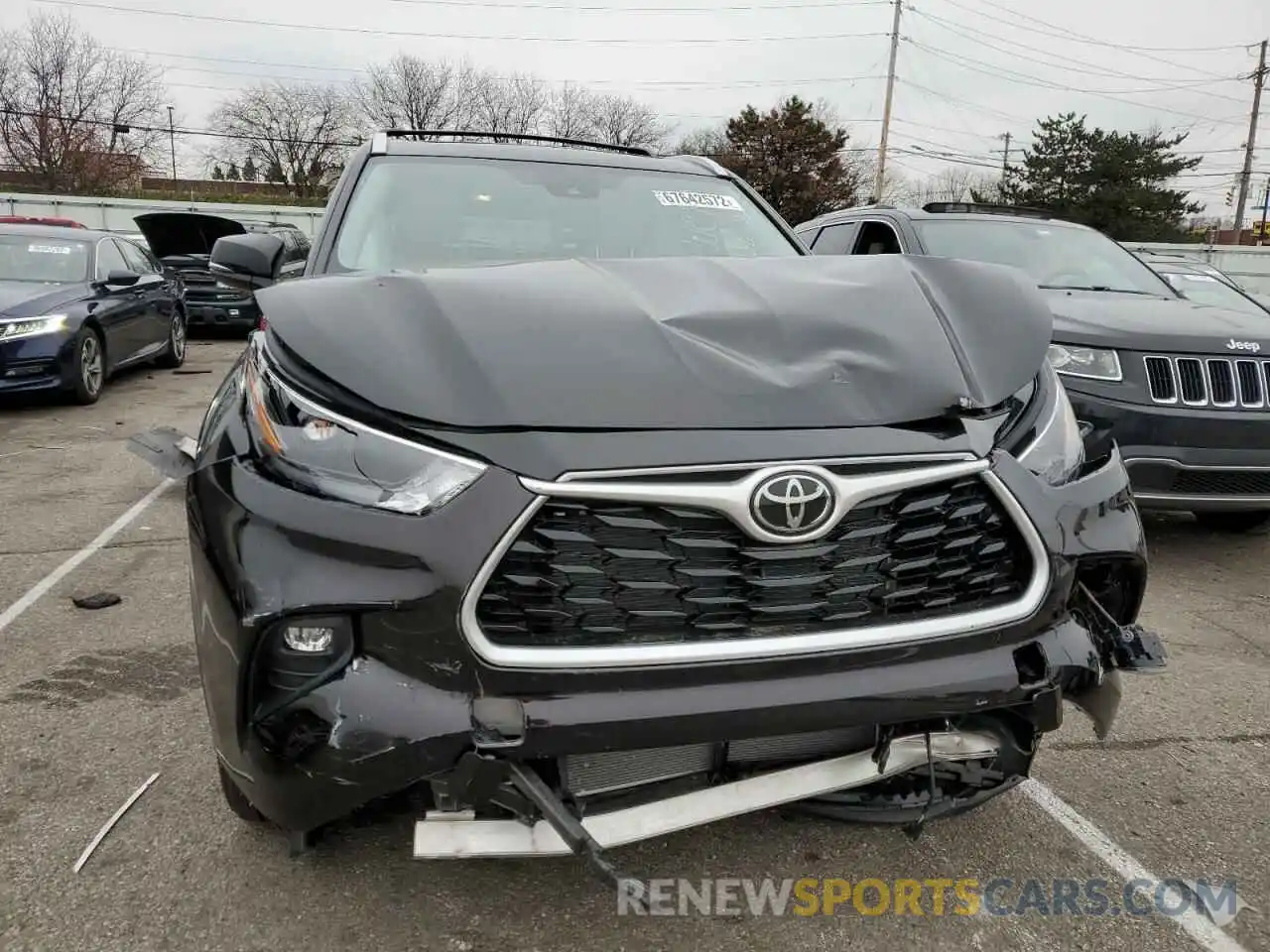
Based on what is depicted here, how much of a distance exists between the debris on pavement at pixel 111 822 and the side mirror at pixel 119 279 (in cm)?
750

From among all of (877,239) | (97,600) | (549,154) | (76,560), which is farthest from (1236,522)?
(76,560)

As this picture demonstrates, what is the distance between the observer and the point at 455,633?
4.92ft

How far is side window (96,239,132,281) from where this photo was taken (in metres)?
8.66

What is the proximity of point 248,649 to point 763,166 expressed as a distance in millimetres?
47445

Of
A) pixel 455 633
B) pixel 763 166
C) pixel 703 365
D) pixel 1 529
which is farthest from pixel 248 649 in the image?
pixel 763 166

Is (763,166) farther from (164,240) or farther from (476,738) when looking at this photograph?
(476,738)

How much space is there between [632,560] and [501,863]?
3.29ft

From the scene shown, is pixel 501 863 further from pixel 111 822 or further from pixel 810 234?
pixel 810 234

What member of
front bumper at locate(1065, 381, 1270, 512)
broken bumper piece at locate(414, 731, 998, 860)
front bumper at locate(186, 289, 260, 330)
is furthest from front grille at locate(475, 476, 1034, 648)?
front bumper at locate(186, 289, 260, 330)

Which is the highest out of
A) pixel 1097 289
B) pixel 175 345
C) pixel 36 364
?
pixel 1097 289

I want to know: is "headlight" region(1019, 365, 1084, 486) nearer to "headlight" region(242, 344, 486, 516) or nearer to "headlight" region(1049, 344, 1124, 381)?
"headlight" region(242, 344, 486, 516)

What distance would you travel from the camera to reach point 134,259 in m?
9.91

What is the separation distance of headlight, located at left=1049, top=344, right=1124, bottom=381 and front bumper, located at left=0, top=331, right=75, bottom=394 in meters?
7.47

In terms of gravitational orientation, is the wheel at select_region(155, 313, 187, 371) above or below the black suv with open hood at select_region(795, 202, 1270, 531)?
below
